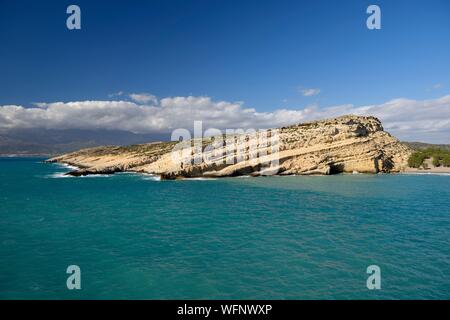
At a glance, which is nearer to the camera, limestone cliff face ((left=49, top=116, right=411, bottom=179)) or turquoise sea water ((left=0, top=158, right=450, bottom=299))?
turquoise sea water ((left=0, top=158, right=450, bottom=299))

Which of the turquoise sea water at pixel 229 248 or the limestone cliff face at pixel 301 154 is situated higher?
the limestone cliff face at pixel 301 154

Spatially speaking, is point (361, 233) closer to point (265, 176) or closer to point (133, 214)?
point (133, 214)

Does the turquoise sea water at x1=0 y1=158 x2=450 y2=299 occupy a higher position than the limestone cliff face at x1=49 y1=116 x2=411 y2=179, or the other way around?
the limestone cliff face at x1=49 y1=116 x2=411 y2=179

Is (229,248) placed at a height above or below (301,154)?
below

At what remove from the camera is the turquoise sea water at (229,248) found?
14297 mm

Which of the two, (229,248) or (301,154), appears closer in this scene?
(229,248)

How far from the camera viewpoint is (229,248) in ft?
64.7

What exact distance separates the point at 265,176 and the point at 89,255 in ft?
175

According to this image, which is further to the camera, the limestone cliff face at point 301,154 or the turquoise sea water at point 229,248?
the limestone cliff face at point 301,154

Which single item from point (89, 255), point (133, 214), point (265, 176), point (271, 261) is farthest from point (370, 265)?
point (265, 176)

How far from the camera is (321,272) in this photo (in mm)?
Answer: 15828

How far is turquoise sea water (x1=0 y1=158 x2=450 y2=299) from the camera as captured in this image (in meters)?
14.3
